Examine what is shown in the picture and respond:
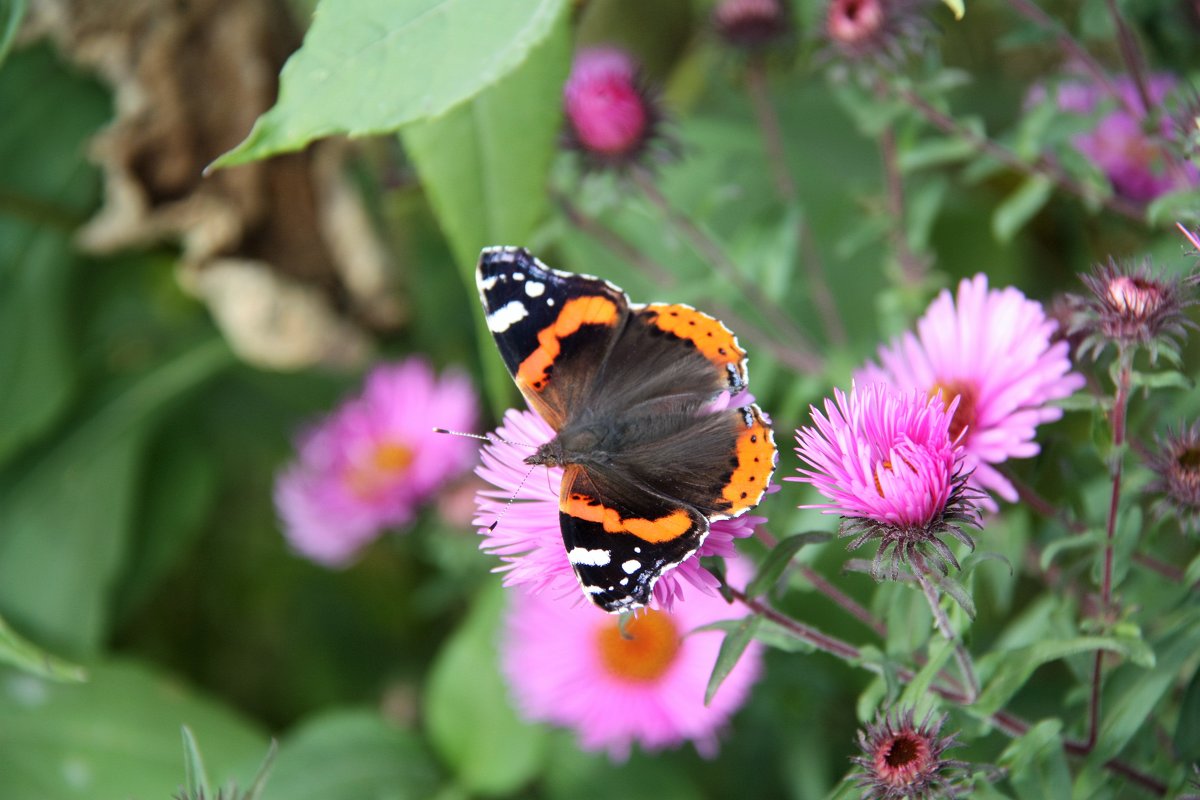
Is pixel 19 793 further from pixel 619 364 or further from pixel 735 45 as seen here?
pixel 735 45

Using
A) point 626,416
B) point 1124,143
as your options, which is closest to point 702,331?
point 626,416

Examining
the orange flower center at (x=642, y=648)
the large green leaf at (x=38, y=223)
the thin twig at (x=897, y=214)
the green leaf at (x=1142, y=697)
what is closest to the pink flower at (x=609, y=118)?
the thin twig at (x=897, y=214)

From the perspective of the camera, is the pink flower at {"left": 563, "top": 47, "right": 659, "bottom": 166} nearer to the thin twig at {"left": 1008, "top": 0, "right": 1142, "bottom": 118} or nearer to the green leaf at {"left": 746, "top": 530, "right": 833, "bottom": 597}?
the thin twig at {"left": 1008, "top": 0, "right": 1142, "bottom": 118}

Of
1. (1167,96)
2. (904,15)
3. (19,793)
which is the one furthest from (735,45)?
(19,793)

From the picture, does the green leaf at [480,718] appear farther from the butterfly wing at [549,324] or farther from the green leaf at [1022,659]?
the green leaf at [1022,659]

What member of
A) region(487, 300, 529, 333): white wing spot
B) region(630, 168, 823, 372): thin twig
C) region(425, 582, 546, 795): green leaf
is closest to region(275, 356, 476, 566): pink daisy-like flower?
region(425, 582, 546, 795): green leaf

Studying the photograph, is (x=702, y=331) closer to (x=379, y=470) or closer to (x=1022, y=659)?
(x=1022, y=659)

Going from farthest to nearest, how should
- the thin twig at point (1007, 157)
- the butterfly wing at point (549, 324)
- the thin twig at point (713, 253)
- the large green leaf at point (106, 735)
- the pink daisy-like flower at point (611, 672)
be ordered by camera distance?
the large green leaf at point (106, 735), the pink daisy-like flower at point (611, 672), the thin twig at point (713, 253), the thin twig at point (1007, 157), the butterfly wing at point (549, 324)
